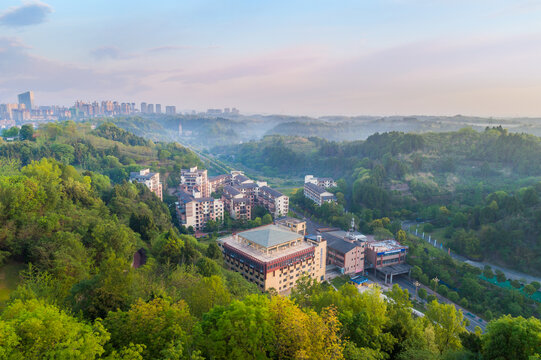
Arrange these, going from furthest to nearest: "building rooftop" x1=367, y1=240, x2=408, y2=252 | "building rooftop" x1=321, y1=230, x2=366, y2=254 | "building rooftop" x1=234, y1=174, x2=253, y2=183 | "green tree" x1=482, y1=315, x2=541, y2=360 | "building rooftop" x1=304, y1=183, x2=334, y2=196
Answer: "building rooftop" x1=234, y1=174, x2=253, y2=183 < "building rooftop" x1=304, y1=183, x2=334, y2=196 < "building rooftop" x1=367, y1=240, x2=408, y2=252 < "building rooftop" x1=321, y1=230, x2=366, y2=254 < "green tree" x1=482, y1=315, x2=541, y2=360

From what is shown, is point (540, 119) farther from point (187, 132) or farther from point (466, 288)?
point (187, 132)

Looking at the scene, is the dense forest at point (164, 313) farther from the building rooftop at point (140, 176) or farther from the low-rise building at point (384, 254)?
the building rooftop at point (140, 176)

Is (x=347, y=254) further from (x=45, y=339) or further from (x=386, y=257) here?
(x=45, y=339)

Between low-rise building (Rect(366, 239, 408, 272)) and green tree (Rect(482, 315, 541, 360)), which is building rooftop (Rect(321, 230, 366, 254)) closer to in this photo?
low-rise building (Rect(366, 239, 408, 272))

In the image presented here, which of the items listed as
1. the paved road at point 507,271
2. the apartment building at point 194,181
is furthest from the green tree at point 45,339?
the apartment building at point 194,181

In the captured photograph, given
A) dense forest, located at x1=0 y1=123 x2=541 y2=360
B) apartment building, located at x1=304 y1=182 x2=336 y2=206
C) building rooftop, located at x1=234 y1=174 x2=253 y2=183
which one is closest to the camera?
dense forest, located at x1=0 y1=123 x2=541 y2=360

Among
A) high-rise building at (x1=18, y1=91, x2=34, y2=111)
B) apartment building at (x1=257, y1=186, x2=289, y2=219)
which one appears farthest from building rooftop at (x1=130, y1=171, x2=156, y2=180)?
high-rise building at (x1=18, y1=91, x2=34, y2=111)

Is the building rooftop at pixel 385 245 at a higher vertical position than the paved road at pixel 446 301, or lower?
higher

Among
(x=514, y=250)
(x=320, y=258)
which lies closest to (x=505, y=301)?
(x=514, y=250)
